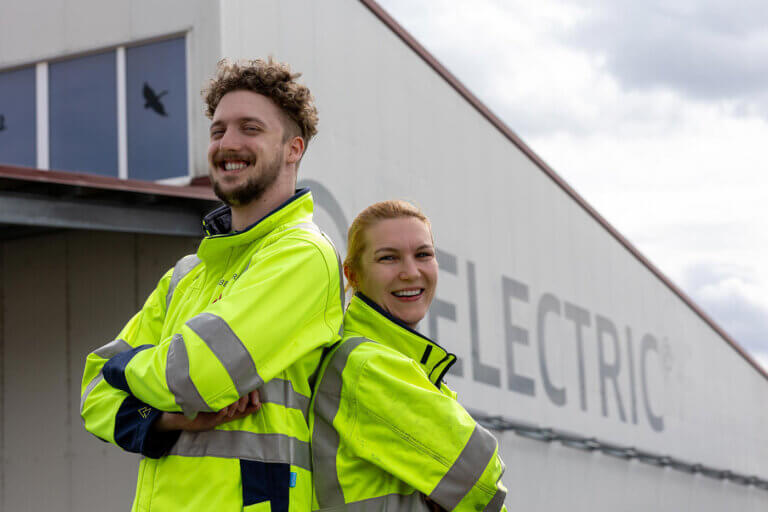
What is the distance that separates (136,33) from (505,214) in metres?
5.11

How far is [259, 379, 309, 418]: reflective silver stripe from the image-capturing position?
2285 millimetres

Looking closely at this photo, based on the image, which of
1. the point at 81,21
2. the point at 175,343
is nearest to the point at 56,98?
the point at 81,21

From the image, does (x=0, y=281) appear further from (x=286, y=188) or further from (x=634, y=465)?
(x=634, y=465)

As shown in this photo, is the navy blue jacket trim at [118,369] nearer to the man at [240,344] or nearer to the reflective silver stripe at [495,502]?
the man at [240,344]

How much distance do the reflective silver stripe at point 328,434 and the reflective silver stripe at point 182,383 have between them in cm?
37

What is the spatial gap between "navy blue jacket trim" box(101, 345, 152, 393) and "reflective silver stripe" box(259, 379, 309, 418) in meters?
0.36

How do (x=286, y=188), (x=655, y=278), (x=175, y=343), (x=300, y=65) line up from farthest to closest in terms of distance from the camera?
1. (x=655, y=278)
2. (x=300, y=65)
3. (x=286, y=188)
4. (x=175, y=343)

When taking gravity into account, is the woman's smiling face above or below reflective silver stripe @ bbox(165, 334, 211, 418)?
above

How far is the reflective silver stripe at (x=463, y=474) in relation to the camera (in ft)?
7.72

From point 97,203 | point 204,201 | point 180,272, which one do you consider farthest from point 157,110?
point 180,272

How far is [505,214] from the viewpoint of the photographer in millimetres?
10852

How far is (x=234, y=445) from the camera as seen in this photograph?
88.1 inches

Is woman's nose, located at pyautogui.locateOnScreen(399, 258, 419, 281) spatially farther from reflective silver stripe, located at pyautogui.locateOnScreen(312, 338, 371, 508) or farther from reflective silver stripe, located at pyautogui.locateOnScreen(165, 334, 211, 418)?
reflective silver stripe, located at pyautogui.locateOnScreen(165, 334, 211, 418)

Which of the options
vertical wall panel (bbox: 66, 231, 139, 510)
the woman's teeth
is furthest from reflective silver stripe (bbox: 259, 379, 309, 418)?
vertical wall panel (bbox: 66, 231, 139, 510)
